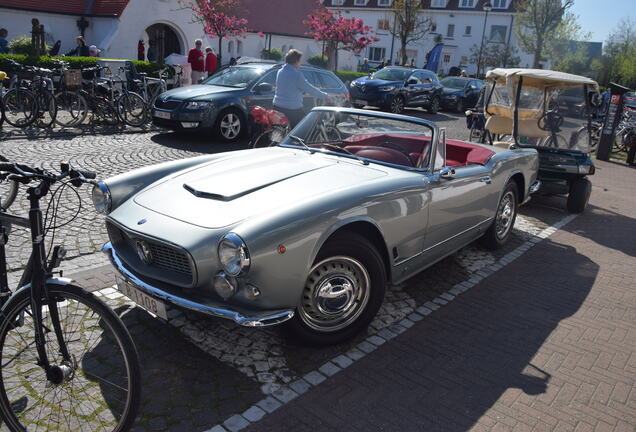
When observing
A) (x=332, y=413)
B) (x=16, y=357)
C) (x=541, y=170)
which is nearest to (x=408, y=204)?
(x=332, y=413)

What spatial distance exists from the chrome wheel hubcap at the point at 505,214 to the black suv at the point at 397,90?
14.4 meters

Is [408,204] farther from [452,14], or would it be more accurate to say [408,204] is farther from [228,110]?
[452,14]

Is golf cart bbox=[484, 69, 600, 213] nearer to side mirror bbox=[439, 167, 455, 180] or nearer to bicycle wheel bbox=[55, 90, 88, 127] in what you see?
side mirror bbox=[439, 167, 455, 180]

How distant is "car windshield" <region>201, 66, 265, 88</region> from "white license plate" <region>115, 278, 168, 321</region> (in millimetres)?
Result: 8593

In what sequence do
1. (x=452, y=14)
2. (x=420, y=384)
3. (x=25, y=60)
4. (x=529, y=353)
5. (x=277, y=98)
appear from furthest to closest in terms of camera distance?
→ (x=452, y=14)
(x=25, y=60)
(x=277, y=98)
(x=529, y=353)
(x=420, y=384)

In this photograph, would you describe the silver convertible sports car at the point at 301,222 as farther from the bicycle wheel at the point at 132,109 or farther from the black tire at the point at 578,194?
the bicycle wheel at the point at 132,109

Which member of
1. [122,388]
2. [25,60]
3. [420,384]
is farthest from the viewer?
[25,60]

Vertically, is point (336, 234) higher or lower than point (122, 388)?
higher

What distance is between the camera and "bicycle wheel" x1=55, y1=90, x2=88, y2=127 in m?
11.2

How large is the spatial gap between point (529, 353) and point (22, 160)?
7.50m

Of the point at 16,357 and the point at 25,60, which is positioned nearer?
the point at 16,357

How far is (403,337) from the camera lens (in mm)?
3881

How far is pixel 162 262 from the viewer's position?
3289 mm

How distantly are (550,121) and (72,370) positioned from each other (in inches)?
304
